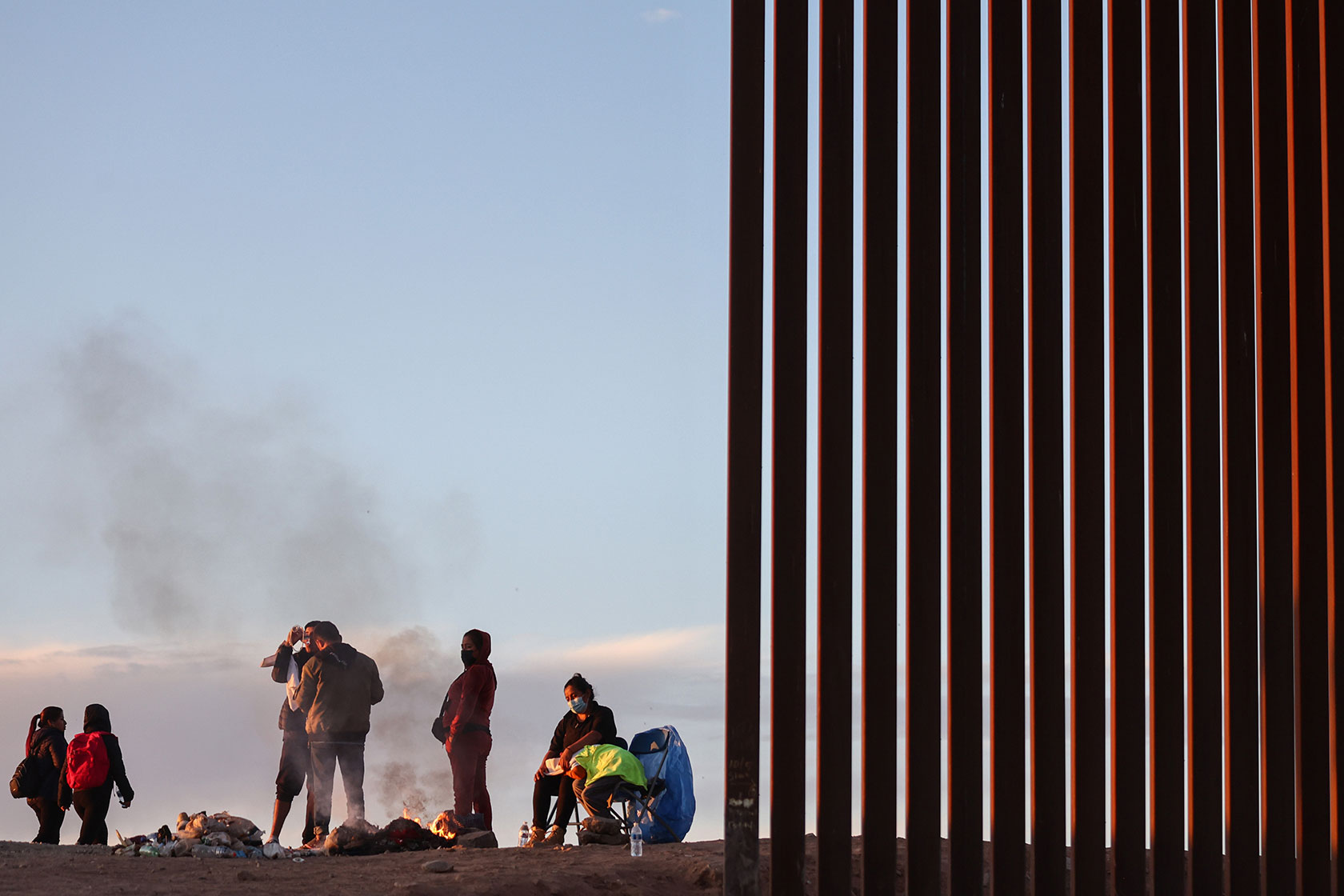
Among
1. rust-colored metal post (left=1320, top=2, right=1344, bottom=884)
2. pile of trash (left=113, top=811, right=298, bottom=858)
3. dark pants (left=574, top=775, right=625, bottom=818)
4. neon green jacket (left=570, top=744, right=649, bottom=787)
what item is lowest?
pile of trash (left=113, top=811, right=298, bottom=858)

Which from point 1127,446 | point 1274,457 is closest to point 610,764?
point 1127,446

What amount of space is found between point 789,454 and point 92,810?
8418 mm

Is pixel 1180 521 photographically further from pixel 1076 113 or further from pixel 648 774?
pixel 648 774

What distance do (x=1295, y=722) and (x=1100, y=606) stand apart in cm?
138

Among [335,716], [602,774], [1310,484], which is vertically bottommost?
[602,774]

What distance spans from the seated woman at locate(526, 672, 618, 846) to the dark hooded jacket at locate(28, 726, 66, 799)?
15.7ft

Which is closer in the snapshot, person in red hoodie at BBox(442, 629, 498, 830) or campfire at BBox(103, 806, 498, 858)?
campfire at BBox(103, 806, 498, 858)

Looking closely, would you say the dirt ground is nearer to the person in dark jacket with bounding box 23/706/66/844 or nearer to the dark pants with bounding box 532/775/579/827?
the dark pants with bounding box 532/775/579/827

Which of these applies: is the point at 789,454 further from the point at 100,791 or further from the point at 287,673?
the point at 100,791

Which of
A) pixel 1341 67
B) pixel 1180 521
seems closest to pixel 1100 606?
pixel 1180 521

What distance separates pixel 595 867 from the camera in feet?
27.0

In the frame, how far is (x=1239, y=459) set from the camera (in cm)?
740

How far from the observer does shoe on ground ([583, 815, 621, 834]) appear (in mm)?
10172

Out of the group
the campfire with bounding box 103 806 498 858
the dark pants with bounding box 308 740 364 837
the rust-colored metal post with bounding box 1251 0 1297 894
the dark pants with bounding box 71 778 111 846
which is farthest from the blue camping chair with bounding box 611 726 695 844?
the dark pants with bounding box 71 778 111 846
